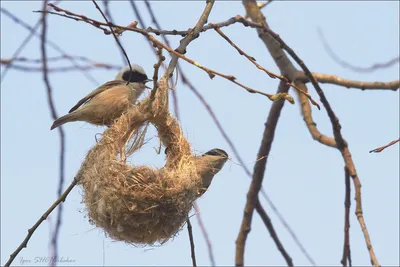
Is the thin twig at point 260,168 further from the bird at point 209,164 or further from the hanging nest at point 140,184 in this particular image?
the hanging nest at point 140,184

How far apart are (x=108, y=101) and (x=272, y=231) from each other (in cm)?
119

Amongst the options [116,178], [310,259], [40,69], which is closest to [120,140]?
[116,178]

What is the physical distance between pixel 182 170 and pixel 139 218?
1.05 feet

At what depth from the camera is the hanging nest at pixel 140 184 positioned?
3268 mm

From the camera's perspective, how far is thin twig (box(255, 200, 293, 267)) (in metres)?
4.20

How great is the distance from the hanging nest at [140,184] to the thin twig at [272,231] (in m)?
0.91

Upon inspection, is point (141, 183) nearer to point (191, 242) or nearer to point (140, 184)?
point (140, 184)

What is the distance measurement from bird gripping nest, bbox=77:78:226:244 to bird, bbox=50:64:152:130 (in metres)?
0.46

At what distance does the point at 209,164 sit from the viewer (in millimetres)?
3703

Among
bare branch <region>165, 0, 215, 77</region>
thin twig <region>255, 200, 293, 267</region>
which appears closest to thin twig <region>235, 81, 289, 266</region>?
thin twig <region>255, 200, 293, 267</region>

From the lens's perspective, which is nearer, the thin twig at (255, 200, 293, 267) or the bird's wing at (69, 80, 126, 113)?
the thin twig at (255, 200, 293, 267)

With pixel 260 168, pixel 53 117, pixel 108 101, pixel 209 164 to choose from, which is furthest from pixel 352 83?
pixel 53 117

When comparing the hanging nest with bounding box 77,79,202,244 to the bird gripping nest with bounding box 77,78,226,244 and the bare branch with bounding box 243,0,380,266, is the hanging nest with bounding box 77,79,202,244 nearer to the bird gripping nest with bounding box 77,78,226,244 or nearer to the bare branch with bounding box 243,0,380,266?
the bird gripping nest with bounding box 77,78,226,244

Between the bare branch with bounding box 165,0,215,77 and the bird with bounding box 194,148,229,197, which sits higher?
Result: the bare branch with bounding box 165,0,215,77
